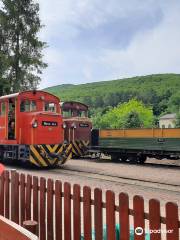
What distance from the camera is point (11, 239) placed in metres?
3.31

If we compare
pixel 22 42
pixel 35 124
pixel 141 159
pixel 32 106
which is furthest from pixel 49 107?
pixel 22 42

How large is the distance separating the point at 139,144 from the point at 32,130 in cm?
568

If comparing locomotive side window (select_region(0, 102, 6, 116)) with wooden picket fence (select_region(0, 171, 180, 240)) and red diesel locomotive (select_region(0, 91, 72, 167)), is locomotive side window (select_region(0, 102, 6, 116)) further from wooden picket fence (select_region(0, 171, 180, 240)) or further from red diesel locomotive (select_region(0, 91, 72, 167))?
wooden picket fence (select_region(0, 171, 180, 240))

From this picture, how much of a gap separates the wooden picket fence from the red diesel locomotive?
924 centimetres

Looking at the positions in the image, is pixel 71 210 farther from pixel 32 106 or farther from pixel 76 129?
pixel 76 129

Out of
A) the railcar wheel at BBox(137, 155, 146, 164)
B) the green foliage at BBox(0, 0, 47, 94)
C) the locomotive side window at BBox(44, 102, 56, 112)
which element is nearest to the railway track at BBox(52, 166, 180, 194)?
the locomotive side window at BBox(44, 102, 56, 112)

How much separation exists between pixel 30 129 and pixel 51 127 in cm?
99

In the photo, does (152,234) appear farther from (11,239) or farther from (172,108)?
(172,108)

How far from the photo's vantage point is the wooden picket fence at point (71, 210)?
134 inches

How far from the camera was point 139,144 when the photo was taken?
708 inches

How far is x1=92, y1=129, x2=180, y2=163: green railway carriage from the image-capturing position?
1669 cm

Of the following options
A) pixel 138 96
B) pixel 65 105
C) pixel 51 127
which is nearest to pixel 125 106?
pixel 138 96

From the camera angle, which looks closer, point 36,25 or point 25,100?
point 25,100

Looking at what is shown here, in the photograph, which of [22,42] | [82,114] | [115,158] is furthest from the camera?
[22,42]
